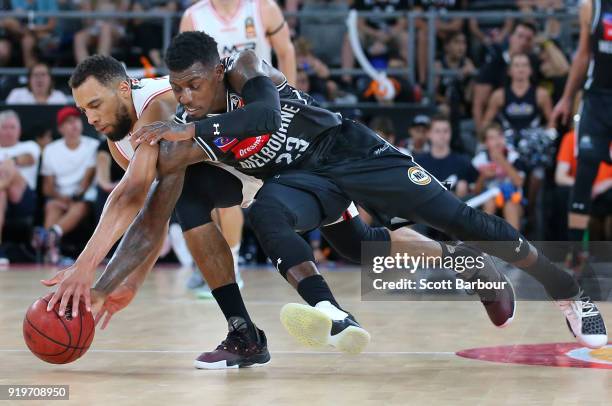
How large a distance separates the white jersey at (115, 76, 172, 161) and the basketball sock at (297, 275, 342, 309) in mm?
1063

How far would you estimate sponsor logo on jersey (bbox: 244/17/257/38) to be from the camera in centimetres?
820

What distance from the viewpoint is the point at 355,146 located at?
5.15 metres

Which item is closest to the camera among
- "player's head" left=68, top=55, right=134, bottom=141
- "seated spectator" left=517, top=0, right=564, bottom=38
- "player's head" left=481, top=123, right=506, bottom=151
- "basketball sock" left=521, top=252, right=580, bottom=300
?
"player's head" left=68, top=55, right=134, bottom=141

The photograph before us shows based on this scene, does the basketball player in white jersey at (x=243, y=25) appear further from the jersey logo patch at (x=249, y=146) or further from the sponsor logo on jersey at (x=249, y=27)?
the jersey logo patch at (x=249, y=146)

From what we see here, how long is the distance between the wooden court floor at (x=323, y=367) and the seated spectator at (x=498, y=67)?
4428mm

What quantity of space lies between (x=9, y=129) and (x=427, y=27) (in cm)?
474

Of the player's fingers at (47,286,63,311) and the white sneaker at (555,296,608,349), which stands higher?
the player's fingers at (47,286,63,311)

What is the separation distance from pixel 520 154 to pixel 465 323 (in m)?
4.19

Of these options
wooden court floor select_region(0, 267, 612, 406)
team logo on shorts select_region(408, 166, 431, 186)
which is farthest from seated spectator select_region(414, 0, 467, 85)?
team logo on shorts select_region(408, 166, 431, 186)

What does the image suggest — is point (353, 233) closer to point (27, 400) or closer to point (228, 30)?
point (27, 400)

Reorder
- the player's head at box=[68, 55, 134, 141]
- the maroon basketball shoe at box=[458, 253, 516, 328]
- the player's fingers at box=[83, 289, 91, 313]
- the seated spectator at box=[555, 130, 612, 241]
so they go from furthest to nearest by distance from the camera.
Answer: the seated spectator at box=[555, 130, 612, 241], the maroon basketball shoe at box=[458, 253, 516, 328], the player's head at box=[68, 55, 134, 141], the player's fingers at box=[83, 289, 91, 313]

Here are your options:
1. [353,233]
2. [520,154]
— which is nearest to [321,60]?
[520,154]

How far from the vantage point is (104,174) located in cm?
1068

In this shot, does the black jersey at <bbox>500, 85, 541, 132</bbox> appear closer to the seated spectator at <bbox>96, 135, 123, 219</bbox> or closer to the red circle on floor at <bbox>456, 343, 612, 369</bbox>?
the seated spectator at <bbox>96, 135, 123, 219</bbox>
